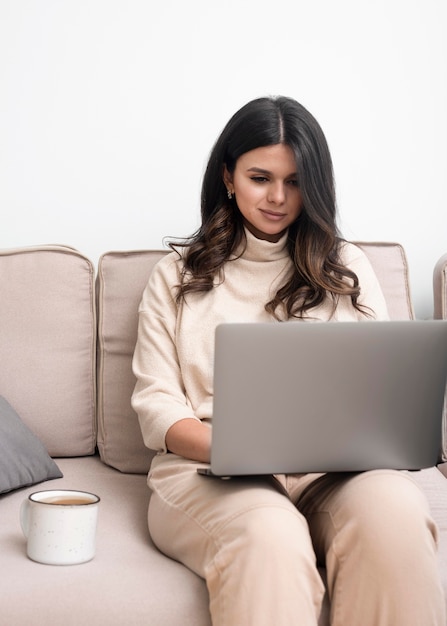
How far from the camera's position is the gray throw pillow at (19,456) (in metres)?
1.57

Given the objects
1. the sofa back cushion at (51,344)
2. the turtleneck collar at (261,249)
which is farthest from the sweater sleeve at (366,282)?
the sofa back cushion at (51,344)

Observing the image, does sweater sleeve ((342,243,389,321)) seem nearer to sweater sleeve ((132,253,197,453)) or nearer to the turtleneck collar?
the turtleneck collar

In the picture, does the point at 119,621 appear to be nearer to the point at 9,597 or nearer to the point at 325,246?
the point at 9,597

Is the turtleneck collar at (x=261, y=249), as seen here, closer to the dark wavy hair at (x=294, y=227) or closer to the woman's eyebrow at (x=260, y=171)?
the dark wavy hair at (x=294, y=227)

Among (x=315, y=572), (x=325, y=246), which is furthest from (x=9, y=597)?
(x=325, y=246)

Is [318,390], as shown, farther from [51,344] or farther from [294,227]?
[51,344]

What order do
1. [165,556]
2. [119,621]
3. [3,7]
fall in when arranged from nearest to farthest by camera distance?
[119,621] < [165,556] < [3,7]

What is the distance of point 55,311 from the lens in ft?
5.95

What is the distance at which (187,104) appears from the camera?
2.14 m

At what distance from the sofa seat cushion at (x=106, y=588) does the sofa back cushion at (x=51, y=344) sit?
0.37 m

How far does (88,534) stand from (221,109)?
1226mm

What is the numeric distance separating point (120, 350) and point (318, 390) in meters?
0.73

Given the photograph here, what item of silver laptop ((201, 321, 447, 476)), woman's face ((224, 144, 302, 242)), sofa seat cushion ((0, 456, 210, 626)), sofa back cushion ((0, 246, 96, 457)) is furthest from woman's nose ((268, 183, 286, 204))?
sofa seat cushion ((0, 456, 210, 626))

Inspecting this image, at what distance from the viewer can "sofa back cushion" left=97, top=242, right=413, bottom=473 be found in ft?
5.86
